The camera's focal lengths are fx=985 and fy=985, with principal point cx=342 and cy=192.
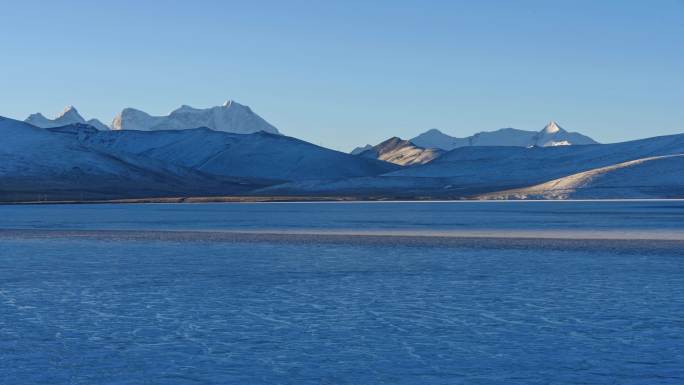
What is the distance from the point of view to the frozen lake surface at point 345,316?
18.3 metres

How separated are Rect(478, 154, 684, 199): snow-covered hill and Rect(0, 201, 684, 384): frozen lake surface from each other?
132 m

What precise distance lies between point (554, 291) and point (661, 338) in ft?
25.0

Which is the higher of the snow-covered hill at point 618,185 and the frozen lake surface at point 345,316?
the snow-covered hill at point 618,185

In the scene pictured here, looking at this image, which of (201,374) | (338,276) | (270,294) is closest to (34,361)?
(201,374)

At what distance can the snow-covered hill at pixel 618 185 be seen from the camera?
171375mm

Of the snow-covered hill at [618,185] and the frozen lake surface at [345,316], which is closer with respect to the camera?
the frozen lake surface at [345,316]

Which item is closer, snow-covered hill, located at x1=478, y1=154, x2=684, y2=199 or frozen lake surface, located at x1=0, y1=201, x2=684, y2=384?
frozen lake surface, located at x1=0, y1=201, x2=684, y2=384

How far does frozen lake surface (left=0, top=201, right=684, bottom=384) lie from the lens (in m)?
18.3

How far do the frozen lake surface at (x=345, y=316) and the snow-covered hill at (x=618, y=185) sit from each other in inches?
5196

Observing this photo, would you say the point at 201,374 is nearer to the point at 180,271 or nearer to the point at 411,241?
the point at 180,271

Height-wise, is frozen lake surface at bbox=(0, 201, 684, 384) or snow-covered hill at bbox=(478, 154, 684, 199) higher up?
snow-covered hill at bbox=(478, 154, 684, 199)

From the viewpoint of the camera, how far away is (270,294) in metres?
28.2

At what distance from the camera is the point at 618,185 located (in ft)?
594

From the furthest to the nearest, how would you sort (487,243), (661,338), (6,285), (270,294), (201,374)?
(487,243) < (6,285) < (270,294) < (661,338) < (201,374)
